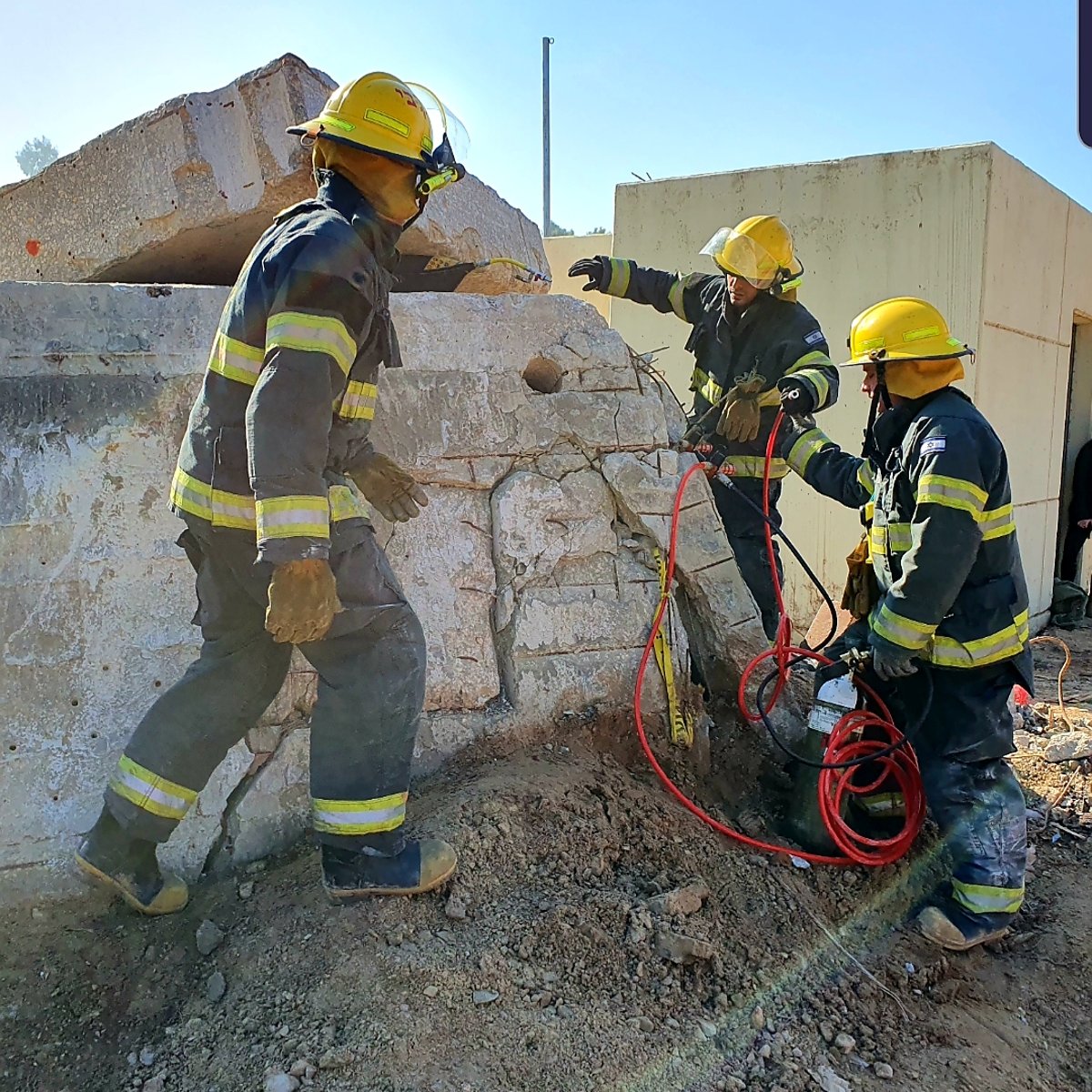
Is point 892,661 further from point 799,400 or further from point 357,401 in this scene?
point 357,401

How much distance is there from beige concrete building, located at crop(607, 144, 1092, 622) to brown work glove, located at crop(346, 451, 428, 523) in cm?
453

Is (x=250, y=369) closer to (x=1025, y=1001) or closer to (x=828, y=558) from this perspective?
(x=1025, y=1001)

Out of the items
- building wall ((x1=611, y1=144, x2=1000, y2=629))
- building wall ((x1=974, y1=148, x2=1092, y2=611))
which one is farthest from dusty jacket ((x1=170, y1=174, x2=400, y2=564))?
building wall ((x1=974, y1=148, x2=1092, y2=611))

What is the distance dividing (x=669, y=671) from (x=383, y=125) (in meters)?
1.91

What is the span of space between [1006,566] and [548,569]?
1.40 metres

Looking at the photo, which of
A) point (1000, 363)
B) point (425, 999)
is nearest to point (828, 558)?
point (1000, 363)

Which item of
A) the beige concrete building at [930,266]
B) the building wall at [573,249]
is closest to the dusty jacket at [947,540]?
the beige concrete building at [930,266]

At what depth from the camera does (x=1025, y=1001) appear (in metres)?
2.60

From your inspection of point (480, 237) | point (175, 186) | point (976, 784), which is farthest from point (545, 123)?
point (976, 784)

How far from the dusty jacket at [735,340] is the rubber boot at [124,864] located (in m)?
2.48

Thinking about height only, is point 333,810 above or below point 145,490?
below

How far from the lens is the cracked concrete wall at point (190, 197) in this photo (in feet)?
10.1

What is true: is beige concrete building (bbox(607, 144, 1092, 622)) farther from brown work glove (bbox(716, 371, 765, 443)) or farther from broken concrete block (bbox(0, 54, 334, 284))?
broken concrete block (bbox(0, 54, 334, 284))

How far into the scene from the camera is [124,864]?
7.83 feet
